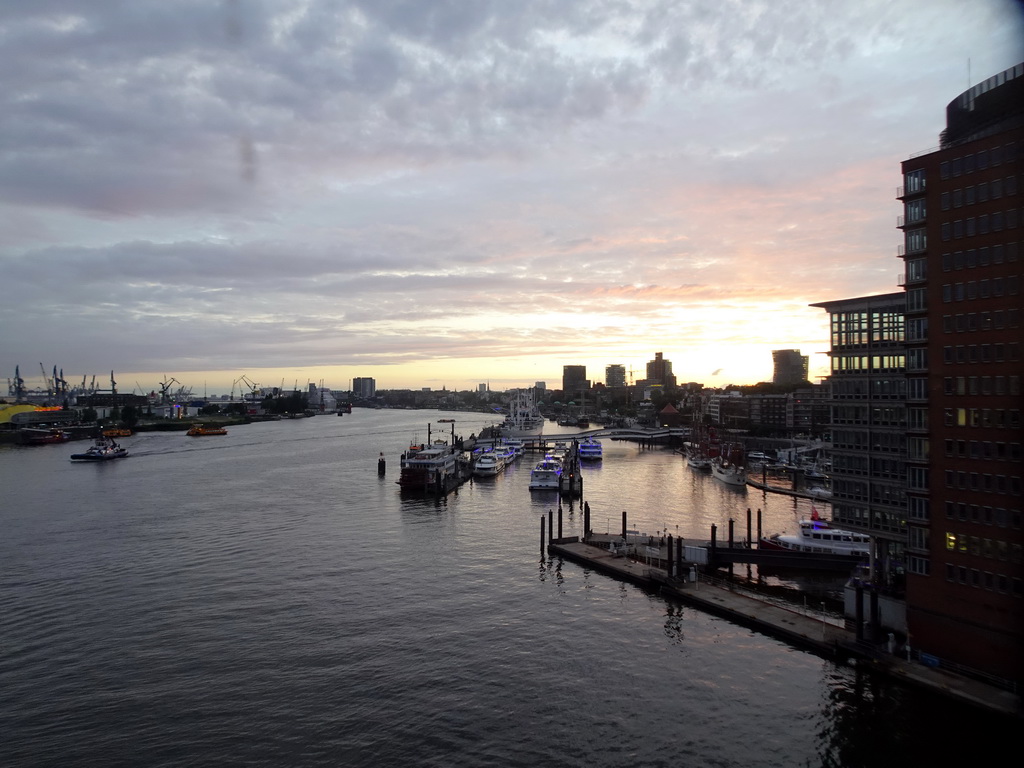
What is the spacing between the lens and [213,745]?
13469 millimetres

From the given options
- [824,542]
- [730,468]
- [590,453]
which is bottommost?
[824,542]

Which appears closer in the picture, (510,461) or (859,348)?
(859,348)

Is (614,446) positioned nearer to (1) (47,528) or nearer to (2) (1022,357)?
(1) (47,528)

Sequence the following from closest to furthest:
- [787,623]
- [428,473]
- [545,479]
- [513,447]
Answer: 1. [787,623]
2. [428,473]
3. [545,479]
4. [513,447]

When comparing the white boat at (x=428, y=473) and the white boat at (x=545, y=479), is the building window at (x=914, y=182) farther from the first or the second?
the white boat at (x=428, y=473)

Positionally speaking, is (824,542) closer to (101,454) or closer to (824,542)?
(824,542)

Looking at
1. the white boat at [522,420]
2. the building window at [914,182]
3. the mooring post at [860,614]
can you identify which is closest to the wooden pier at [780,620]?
the mooring post at [860,614]

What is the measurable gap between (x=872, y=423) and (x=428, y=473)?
30962 mm

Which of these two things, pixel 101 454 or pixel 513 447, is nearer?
pixel 101 454

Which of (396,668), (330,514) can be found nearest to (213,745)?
(396,668)

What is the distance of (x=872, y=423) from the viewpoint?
19969 millimetres

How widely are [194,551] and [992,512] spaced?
93.2 ft

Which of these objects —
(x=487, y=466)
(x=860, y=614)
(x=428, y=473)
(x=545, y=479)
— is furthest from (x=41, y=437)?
(x=860, y=614)

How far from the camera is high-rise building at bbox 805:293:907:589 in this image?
1889 cm
